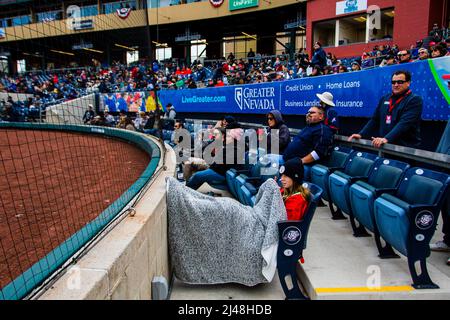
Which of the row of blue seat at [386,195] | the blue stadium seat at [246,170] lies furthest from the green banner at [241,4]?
the row of blue seat at [386,195]

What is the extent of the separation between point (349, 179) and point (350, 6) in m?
18.4

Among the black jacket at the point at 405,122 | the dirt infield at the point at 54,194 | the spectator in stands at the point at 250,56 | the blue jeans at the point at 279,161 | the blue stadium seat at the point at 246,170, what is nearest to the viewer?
the dirt infield at the point at 54,194

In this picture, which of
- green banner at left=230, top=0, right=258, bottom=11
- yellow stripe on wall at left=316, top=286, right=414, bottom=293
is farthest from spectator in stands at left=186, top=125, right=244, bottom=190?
green banner at left=230, top=0, right=258, bottom=11

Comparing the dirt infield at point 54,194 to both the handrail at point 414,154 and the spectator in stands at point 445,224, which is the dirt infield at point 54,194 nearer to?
the handrail at point 414,154

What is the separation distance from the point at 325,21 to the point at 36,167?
18.4 metres

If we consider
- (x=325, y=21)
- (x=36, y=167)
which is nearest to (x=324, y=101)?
(x=36, y=167)

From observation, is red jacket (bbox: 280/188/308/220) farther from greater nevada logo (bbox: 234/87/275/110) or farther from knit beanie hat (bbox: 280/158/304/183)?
greater nevada logo (bbox: 234/87/275/110)

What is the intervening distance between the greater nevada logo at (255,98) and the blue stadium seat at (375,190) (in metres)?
7.08

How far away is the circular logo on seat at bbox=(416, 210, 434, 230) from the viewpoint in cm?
275

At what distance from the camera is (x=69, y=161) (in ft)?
26.6

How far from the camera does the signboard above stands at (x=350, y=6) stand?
19.0 metres

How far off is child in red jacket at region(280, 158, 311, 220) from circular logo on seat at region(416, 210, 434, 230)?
804mm

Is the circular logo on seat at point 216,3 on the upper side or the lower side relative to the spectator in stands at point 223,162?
upper
